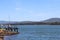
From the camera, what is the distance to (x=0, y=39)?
94.7ft
